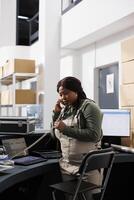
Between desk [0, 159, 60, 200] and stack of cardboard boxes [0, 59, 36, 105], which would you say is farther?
stack of cardboard boxes [0, 59, 36, 105]

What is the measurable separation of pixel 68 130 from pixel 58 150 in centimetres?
70

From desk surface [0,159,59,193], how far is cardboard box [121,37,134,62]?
150 cm

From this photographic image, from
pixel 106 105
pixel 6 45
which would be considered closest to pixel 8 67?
pixel 6 45

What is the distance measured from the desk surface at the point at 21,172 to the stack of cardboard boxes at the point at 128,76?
123 cm

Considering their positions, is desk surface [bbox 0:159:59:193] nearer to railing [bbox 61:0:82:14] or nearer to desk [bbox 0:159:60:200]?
desk [bbox 0:159:60:200]

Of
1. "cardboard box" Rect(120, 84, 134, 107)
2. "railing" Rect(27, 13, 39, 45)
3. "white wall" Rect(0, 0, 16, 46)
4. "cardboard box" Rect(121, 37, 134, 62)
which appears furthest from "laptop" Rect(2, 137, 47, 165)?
"white wall" Rect(0, 0, 16, 46)

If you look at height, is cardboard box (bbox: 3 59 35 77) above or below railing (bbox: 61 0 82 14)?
below

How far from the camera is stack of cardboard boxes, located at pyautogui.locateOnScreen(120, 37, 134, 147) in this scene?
3.34 m

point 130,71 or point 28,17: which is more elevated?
point 28,17

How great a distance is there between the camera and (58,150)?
2797 mm

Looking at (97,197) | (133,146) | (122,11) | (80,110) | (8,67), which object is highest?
(122,11)

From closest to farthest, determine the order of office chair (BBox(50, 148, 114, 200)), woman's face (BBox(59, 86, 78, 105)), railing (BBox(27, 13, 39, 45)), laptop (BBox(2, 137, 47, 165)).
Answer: office chair (BBox(50, 148, 114, 200)), woman's face (BBox(59, 86, 78, 105)), laptop (BBox(2, 137, 47, 165)), railing (BBox(27, 13, 39, 45))

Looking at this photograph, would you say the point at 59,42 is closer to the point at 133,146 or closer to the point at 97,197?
the point at 133,146

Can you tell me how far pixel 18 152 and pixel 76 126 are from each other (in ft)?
2.05
